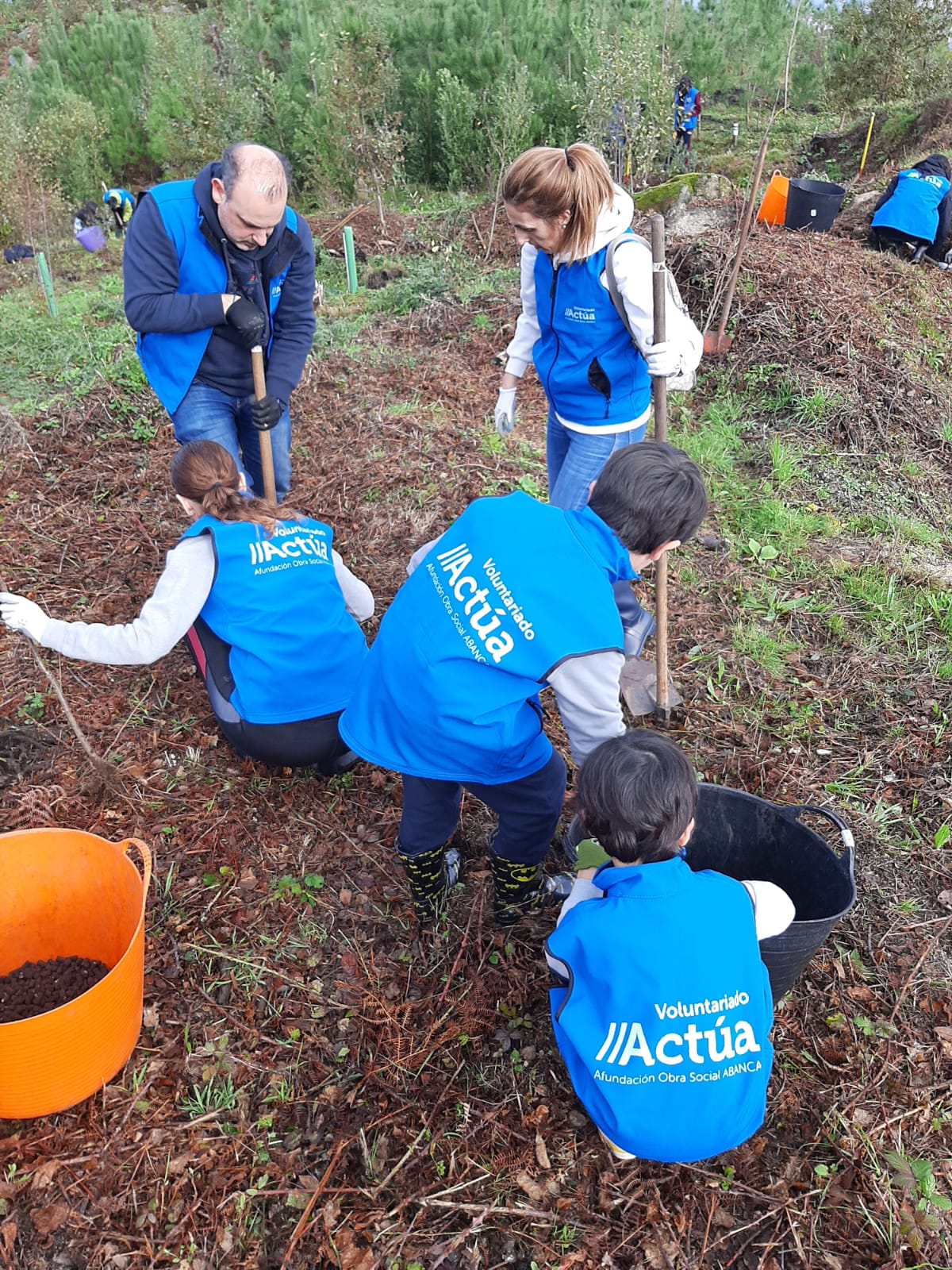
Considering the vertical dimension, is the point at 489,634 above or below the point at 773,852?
above

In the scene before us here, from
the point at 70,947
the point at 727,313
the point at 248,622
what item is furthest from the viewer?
the point at 727,313

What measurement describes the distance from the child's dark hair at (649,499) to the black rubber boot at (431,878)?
1.09 meters

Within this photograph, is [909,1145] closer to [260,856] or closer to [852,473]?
[260,856]

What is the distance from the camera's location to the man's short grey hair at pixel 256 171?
2.78 m

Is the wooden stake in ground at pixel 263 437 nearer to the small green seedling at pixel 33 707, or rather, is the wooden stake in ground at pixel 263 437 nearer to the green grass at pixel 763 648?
the small green seedling at pixel 33 707

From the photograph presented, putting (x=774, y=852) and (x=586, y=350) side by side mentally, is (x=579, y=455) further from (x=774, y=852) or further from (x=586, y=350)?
(x=774, y=852)

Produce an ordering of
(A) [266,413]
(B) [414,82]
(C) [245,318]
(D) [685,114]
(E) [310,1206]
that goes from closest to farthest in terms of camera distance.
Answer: (E) [310,1206] < (C) [245,318] < (A) [266,413] < (D) [685,114] < (B) [414,82]

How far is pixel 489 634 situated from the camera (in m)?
1.89

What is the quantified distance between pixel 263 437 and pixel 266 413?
99mm

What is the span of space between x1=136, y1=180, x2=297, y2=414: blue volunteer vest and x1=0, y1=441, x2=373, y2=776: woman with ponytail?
75 cm

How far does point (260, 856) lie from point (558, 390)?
6.56 feet

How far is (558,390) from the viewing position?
3223mm

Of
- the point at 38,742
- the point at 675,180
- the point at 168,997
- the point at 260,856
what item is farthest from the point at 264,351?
the point at 675,180

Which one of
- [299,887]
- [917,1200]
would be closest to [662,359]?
[299,887]
